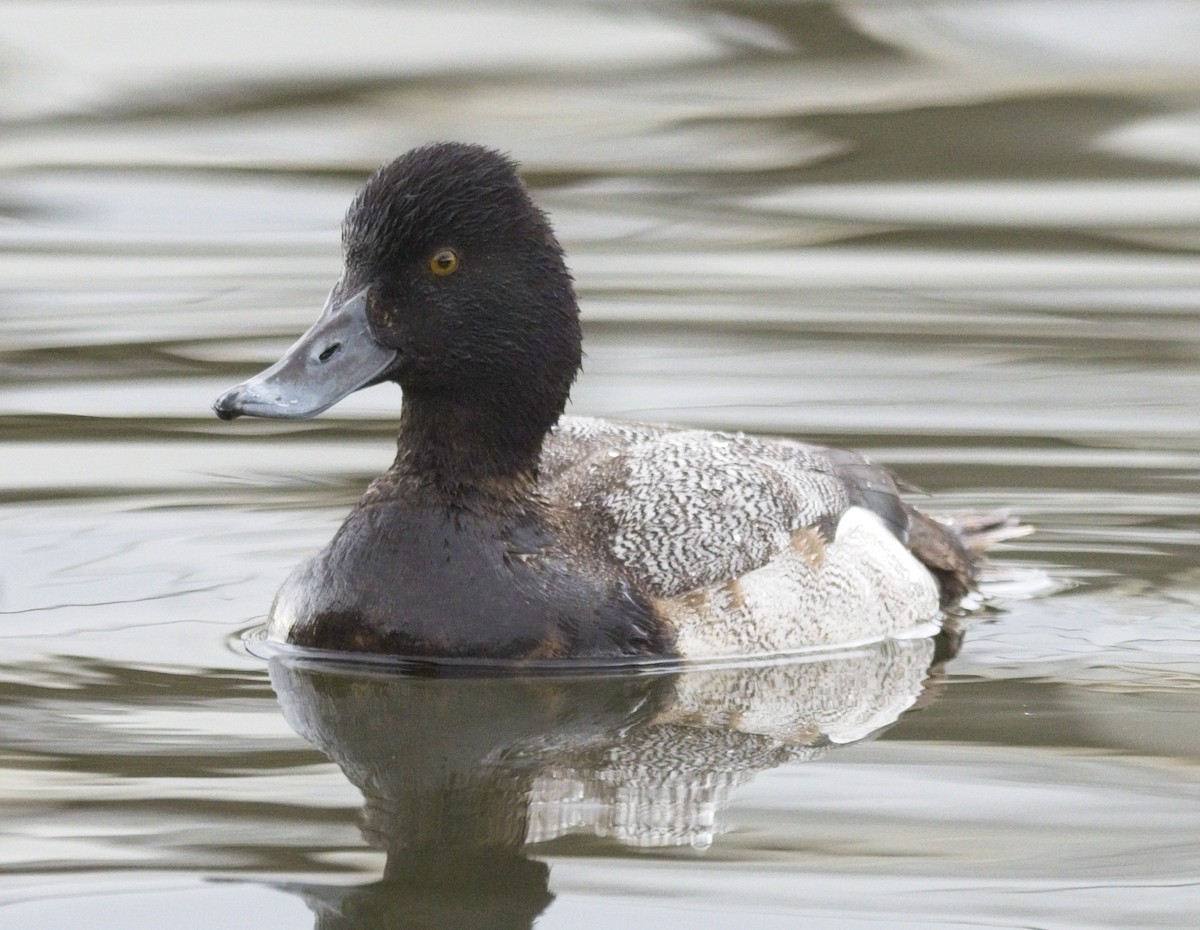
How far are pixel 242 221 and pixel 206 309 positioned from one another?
150 cm

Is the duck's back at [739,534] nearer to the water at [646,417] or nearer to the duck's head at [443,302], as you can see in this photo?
the water at [646,417]

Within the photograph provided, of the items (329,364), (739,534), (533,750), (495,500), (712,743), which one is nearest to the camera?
(533,750)

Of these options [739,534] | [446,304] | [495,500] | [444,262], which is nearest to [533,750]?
[495,500]

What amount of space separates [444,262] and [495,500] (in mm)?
843

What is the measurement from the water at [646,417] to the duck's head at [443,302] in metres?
1.01

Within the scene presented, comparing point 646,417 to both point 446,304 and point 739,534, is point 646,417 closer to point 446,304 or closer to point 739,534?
point 739,534

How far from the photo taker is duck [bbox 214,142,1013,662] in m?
8.04

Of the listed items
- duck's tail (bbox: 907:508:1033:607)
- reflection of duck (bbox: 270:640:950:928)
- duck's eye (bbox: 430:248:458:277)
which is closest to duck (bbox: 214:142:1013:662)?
duck's eye (bbox: 430:248:458:277)

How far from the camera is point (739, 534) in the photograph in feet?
28.2

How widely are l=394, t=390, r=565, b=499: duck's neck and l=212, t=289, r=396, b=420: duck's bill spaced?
0.98 feet

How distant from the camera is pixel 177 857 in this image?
6.20 metres

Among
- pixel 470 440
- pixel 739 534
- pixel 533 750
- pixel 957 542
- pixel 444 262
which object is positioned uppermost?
pixel 444 262

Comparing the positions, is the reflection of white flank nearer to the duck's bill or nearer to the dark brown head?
the dark brown head

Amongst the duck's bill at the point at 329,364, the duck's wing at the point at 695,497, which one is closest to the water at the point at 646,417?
the duck's wing at the point at 695,497
